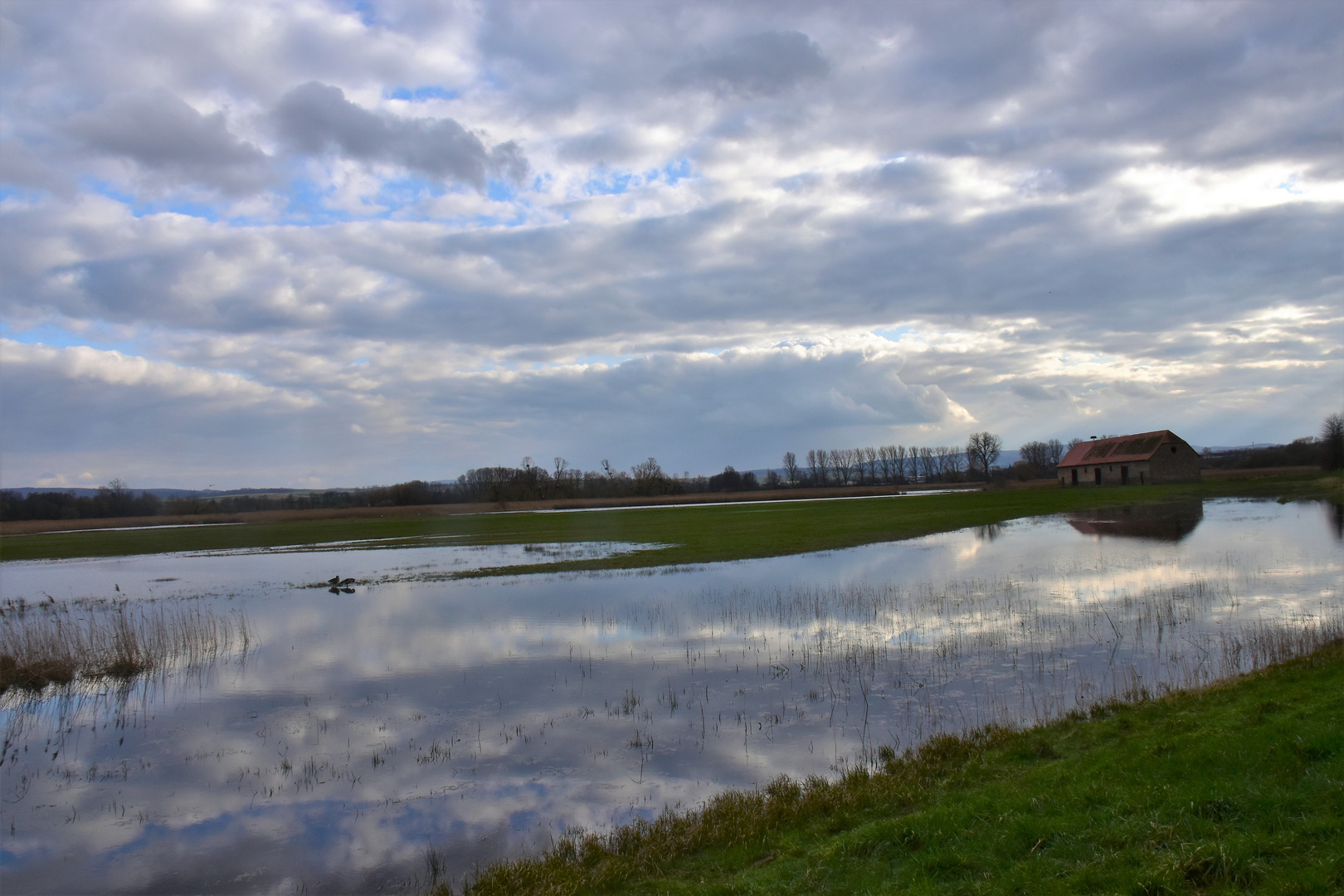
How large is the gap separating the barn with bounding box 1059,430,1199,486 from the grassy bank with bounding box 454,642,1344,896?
82.6m

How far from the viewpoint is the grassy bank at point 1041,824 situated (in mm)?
5879

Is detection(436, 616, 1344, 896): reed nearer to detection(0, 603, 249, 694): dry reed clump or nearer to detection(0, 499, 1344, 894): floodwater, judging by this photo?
detection(0, 499, 1344, 894): floodwater

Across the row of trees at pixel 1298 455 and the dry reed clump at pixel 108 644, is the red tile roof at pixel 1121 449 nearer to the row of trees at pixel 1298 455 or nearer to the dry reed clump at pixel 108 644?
the row of trees at pixel 1298 455

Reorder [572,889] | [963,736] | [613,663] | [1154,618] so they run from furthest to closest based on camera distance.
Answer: [1154,618] < [613,663] < [963,736] < [572,889]

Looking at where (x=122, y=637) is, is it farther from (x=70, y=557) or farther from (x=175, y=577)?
(x=70, y=557)

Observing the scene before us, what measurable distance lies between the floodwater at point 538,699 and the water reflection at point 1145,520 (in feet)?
31.7

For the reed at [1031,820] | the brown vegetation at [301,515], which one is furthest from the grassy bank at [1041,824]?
the brown vegetation at [301,515]

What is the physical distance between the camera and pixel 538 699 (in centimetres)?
1359

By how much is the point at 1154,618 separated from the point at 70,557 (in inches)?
2308

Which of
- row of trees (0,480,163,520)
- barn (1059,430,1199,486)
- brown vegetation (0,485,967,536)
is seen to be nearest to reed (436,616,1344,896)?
barn (1059,430,1199,486)

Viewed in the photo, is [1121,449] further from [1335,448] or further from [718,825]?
[718,825]

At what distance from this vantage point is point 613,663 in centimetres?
1583

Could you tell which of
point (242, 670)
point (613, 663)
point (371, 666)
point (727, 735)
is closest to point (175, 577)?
point (242, 670)

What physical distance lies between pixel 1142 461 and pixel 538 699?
3364 inches
